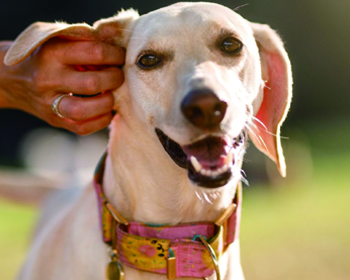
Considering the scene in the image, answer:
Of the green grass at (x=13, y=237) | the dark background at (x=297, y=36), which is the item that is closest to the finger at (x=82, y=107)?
the green grass at (x=13, y=237)

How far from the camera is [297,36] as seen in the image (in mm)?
9281

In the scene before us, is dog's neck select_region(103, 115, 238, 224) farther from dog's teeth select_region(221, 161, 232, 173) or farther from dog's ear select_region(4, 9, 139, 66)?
dog's ear select_region(4, 9, 139, 66)

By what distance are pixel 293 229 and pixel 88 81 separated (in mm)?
3419

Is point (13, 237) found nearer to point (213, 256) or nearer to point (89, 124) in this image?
point (89, 124)

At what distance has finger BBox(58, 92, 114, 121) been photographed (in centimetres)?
201

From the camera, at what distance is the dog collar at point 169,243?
184cm

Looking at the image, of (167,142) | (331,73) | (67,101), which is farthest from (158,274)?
(331,73)

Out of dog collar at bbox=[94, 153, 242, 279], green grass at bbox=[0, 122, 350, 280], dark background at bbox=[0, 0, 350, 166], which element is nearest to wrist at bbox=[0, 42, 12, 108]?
dog collar at bbox=[94, 153, 242, 279]

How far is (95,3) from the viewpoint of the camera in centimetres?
824

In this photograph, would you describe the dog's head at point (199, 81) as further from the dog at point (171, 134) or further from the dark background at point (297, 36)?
the dark background at point (297, 36)

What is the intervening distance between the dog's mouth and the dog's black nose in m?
0.11

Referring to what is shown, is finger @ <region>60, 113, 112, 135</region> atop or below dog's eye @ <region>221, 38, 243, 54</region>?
below

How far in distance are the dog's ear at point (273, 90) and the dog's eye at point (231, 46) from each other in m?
0.25

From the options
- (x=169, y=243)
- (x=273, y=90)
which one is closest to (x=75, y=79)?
(x=169, y=243)
